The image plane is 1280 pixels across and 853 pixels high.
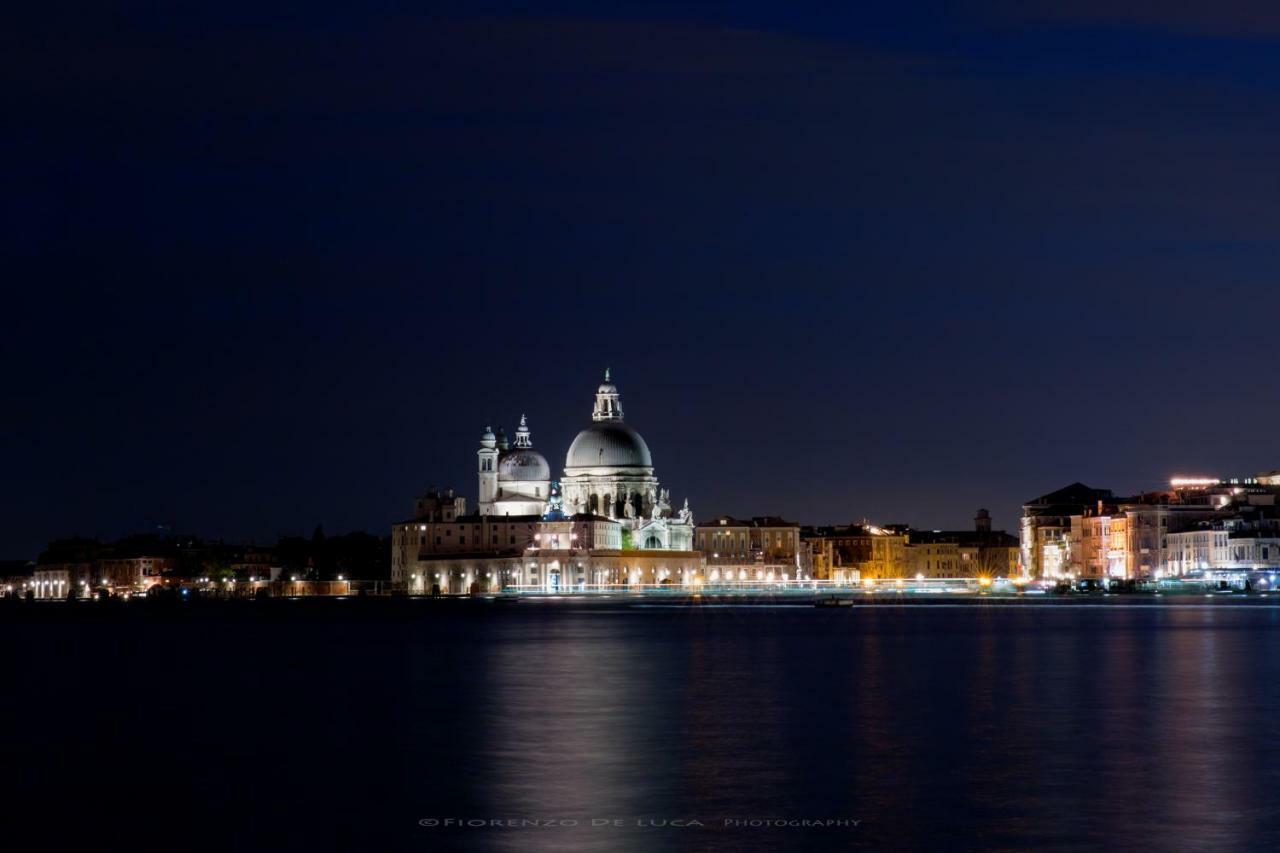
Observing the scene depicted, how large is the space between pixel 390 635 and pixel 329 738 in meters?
43.6

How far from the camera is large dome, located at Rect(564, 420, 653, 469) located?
18212 centimetres

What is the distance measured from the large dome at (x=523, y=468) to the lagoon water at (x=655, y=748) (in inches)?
4995

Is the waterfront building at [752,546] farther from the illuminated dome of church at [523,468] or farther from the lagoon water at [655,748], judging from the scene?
the lagoon water at [655,748]

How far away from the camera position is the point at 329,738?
3039cm

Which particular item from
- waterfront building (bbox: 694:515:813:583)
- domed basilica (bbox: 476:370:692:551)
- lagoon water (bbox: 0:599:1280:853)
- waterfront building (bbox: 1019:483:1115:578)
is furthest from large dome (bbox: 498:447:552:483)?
lagoon water (bbox: 0:599:1280:853)

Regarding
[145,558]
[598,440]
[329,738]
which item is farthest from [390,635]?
[145,558]

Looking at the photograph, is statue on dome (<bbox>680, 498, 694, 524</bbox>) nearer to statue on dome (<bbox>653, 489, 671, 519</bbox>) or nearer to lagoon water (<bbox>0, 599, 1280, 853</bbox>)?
statue on dome (<bbox>653, 489, 671, 519</bbox>)

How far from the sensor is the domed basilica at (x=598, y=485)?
180 m

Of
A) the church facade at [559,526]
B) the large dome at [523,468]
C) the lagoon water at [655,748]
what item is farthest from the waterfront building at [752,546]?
the lagoon water at [655,748]

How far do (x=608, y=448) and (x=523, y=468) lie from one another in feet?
26.1

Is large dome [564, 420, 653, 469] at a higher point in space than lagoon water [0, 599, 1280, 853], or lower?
higher

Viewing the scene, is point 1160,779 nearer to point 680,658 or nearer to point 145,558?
point 680,658

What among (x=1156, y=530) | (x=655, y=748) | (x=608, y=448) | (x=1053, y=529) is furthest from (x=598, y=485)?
(x=655, y=748)

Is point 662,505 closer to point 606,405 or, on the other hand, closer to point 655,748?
point 606,405
